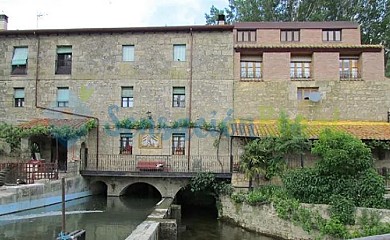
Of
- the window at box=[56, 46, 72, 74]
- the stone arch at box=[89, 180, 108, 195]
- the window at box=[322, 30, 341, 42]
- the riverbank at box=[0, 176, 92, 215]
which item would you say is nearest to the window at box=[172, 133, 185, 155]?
the stone arch at box=[89, 180, 108, 195]

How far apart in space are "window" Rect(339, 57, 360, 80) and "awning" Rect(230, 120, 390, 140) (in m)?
3.00

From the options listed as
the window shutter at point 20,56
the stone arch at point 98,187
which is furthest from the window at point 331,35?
the window shutter at point 20,56

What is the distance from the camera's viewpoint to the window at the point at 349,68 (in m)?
22.2

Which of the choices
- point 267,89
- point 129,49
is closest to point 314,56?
point 267,89

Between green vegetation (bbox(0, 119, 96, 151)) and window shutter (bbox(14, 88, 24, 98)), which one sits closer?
green vegetation (bbox(0, 119, 96, 151))

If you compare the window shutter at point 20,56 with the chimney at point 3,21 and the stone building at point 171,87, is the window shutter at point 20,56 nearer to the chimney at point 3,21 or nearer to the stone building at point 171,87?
the stone building at point 171,87

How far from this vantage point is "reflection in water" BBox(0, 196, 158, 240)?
12.2 meters

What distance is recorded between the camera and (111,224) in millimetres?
13938

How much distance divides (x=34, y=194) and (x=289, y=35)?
733 inches

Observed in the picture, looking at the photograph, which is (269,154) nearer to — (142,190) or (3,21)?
(142,190)

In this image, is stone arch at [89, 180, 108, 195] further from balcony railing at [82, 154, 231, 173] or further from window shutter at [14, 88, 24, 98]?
window shutter at [14, 88, 24, 98]

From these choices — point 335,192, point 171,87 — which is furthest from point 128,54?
point 335,192

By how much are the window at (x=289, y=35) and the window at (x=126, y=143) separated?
1220cm

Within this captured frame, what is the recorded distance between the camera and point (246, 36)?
25.8 metres
